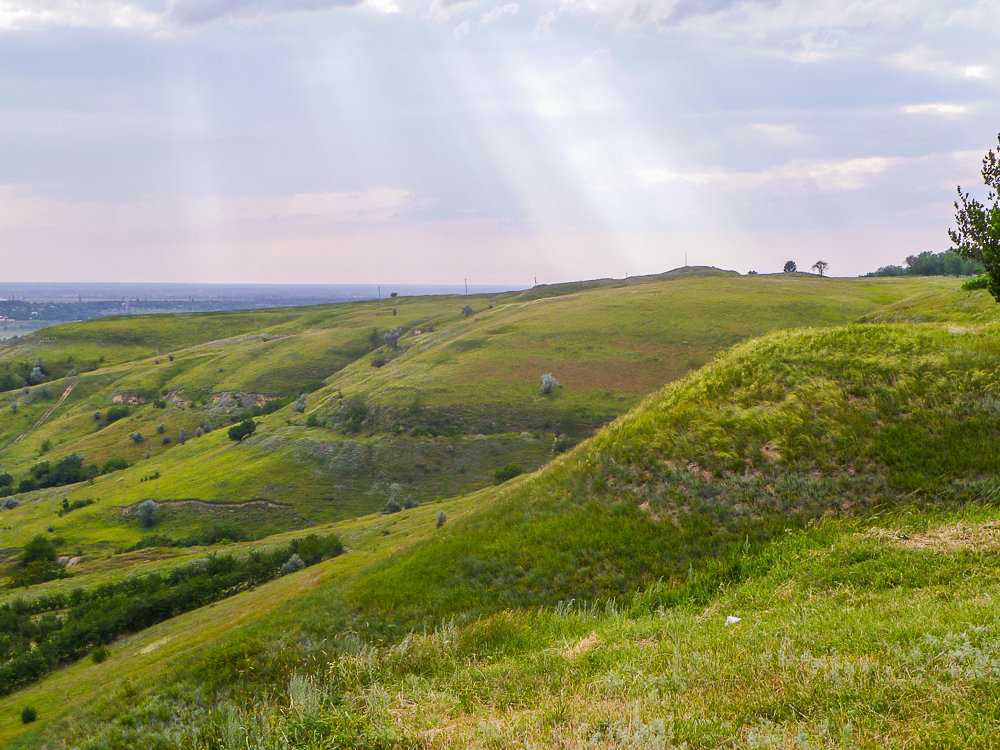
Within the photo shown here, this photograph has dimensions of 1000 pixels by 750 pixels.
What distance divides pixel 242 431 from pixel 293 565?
72.3 m

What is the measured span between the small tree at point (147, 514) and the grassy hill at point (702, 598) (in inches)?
3612

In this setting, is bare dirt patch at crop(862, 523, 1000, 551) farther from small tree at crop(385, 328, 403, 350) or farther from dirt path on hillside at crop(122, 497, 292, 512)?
small tree at crop(385, 328, 403, 350)

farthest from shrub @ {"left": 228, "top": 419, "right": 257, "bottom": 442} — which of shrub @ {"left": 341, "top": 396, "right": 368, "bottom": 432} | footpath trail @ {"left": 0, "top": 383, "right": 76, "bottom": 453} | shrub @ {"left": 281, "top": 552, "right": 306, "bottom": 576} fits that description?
footpath trail @ {"left": 0, "top": 383, "right": 76, "bottom": 453}

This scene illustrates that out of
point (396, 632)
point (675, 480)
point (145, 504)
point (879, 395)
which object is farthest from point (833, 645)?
point (145, 504)

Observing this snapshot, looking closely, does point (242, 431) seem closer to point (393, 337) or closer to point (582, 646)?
point (393, 337)

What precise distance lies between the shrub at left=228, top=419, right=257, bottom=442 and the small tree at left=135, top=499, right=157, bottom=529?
83.7ft

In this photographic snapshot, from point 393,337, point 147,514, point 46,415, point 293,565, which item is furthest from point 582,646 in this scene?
point 46,415

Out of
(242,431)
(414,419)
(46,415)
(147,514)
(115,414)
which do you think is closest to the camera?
(147,514)

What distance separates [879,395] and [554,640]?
47.3 feet

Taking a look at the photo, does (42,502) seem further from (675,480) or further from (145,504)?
(675,480)

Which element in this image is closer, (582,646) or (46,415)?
(582,646)

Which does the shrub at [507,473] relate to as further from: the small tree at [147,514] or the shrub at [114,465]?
the shrub at [114,465]

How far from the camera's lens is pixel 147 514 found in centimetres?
9762

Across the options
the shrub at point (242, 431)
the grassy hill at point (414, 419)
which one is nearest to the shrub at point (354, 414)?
the grassy hill at point (414, 419)
